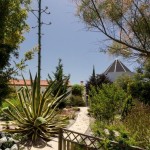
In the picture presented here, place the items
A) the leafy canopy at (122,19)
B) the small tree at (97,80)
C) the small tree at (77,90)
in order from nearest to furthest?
the leafy canopy at (122,19) → the small tree at (97,80) → the small tree at (77,90)

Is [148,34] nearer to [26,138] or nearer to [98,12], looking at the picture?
[98,12]

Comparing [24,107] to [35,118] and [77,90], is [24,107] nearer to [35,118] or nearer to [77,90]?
[35,118]

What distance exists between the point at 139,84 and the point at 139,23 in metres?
13.3

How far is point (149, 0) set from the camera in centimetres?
824

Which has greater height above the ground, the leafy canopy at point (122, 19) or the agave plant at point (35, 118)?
the leafy canopy at point (122, 19)

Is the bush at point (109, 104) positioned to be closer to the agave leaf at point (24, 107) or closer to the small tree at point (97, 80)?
the agave leaf at point (24, 107)

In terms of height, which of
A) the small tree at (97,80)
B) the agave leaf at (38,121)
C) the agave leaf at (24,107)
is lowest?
the agave leaf at (38,121)

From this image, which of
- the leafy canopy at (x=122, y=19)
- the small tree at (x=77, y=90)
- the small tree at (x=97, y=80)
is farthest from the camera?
the small tree at (x=77, y=90)

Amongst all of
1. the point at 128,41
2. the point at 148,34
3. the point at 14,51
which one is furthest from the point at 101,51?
the point at 14,51

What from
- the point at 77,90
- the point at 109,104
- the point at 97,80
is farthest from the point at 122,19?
the point at 77,90

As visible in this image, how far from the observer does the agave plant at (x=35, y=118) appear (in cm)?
1025

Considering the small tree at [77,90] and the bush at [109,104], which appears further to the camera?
the small tree at [77,90]

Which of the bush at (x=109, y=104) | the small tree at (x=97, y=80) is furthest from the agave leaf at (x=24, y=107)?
the small tree at (x=97, y=80)

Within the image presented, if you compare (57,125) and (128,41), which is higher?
(128,41)
